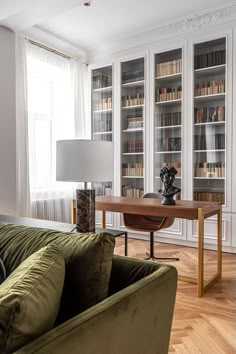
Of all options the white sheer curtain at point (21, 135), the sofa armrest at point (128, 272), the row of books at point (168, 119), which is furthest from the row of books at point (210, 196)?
the sofa armrest at point (128, 272)

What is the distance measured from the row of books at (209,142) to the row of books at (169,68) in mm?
952

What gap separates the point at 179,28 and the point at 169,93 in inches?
32.9

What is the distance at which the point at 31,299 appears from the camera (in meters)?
0.81

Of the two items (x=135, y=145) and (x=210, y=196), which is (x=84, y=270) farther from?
(x=135, y=145)

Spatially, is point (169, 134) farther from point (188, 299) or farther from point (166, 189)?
point (188, 299)

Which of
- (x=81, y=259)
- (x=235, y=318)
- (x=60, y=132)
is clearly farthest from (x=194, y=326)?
(x=60, y=132)

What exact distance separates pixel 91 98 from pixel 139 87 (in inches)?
34.5

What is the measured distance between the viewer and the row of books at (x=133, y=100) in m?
4.59

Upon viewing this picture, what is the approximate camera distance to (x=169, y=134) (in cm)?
437

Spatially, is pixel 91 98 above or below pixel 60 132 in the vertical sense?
above

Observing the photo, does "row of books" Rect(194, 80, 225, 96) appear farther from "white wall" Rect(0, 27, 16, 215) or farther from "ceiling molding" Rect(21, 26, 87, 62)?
"white wall" Rect(0, 27, 16, 215)

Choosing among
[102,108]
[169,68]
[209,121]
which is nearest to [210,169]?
[209,121]

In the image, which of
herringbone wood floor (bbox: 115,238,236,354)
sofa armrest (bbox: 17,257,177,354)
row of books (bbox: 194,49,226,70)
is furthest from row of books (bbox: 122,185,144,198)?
sofa armrest (bbox: 17,257,177,354)

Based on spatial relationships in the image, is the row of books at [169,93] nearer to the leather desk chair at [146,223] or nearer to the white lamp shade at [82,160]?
the leather desk chair at [146,223]
